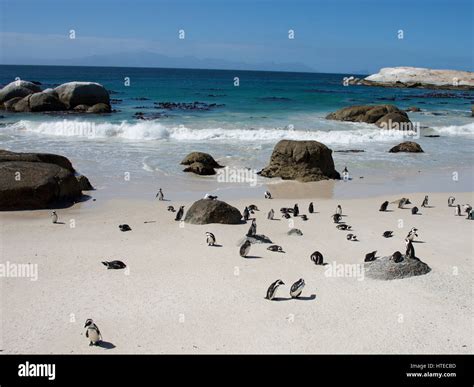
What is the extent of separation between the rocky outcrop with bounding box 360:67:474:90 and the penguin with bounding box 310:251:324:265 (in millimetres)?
103585

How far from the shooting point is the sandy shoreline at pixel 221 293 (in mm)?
7695

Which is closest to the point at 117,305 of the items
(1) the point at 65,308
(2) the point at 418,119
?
(1) the point at 65,308

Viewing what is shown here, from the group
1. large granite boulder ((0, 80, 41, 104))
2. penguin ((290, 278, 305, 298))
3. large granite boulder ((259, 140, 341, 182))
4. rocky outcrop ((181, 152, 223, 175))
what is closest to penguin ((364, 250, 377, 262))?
penguin ((290, 278, 305, 298))

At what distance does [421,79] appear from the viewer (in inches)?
4547

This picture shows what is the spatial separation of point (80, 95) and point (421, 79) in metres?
85.8

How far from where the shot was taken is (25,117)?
41.1 m

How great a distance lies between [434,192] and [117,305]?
42.0 ft

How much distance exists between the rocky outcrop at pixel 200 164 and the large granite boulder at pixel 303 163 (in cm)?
207

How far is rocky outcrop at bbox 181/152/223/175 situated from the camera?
822 inches

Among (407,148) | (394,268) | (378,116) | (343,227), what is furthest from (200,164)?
(378,116)

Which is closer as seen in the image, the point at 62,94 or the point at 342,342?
the point at 342,342

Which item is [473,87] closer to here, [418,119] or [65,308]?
[418,119]

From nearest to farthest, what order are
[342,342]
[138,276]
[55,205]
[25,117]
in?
1. [342,342]
2. [138,276]
3. [55,205]
4. [25,117]

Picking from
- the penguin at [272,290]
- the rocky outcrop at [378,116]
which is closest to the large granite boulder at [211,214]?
the penguin at [272,290]
